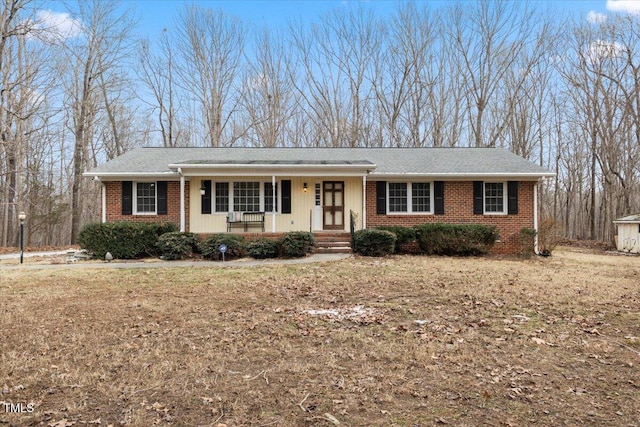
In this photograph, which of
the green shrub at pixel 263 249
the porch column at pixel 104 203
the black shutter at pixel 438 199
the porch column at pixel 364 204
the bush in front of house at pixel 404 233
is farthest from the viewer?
the black shutter at pixel 438 199

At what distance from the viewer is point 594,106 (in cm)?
2272

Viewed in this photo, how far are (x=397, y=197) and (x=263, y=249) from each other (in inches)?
226

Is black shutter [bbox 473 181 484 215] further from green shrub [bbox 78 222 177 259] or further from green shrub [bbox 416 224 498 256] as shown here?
green shrub [bbox 78 222 177 259]

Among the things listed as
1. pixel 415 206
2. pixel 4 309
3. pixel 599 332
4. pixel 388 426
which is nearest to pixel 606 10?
pixel 415 206

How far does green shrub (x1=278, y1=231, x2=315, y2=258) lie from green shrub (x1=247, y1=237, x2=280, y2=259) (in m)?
0.23

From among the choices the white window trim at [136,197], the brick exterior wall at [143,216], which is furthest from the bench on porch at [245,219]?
the white window trim at [136,197]

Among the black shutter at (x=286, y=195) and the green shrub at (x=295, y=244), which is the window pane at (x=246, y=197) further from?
the green shrub at (x=295, y=244)

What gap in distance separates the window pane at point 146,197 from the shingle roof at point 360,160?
26.2 inches

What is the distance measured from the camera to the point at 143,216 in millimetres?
14445

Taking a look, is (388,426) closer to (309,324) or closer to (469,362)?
(469,362)

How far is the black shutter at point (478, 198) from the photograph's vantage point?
14.6 m

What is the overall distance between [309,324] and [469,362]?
7.17 feet

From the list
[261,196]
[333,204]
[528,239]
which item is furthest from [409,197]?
[261,196]

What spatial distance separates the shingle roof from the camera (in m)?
14.2
